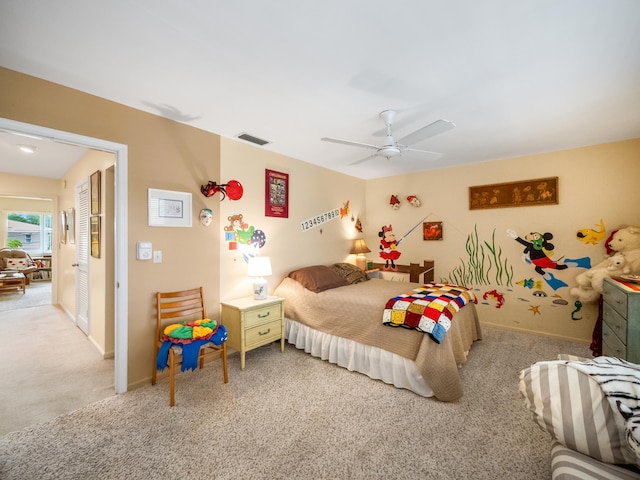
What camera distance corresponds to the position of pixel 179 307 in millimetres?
2701

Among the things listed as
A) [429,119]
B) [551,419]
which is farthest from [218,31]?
[551,419]

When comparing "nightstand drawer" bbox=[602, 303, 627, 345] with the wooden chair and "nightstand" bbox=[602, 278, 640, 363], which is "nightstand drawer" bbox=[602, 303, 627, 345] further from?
the wooden chair

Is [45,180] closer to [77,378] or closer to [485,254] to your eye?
[77,378]

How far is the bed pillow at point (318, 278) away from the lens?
3426 mm

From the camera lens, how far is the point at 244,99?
229 centimetres

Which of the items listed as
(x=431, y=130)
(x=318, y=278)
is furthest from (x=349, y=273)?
(x=431, y=130)

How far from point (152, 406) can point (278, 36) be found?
9.19ft

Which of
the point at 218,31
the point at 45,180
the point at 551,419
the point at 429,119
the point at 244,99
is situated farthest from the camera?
the point at 45,180

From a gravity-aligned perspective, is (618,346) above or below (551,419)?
below

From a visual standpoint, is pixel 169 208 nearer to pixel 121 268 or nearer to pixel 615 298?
pixel 121 268

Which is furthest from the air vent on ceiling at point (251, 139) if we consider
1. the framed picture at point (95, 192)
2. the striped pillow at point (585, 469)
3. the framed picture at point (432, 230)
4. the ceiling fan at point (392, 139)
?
the striped pillow at point (585, 469)

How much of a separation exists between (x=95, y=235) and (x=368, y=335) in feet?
11.2

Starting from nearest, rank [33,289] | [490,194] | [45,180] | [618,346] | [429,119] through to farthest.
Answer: [618,346] < [429,119] < [490,194] < [45,180] < [33,289]

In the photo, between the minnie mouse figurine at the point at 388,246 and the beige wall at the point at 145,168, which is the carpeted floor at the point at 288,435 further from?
the minnie mouse figurine at the point at 388,246
